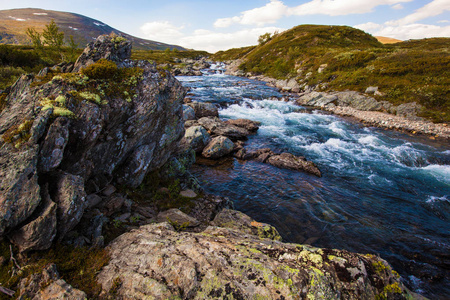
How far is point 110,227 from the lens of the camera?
7.30 metres

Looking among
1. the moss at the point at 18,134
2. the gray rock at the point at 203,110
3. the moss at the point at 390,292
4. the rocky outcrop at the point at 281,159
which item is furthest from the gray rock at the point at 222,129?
the moss at the point at 390,292

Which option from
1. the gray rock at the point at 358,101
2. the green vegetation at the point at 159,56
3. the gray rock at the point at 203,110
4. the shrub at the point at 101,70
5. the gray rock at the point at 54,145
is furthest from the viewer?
the green vegetation at the point at 159,56

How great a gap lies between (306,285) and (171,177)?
8911 mm

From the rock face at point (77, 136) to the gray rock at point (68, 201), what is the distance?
0.02 meters

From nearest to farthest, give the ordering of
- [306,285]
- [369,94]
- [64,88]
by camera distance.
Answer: [306,285] → [64,88] → [369,94]

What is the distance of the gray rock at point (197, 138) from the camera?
18.7m

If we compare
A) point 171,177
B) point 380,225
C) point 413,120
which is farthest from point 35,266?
point 413,120

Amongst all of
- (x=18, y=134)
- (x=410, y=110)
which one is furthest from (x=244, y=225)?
(x=410, y=110)

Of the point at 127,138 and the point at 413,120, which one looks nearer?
the point at 127,138

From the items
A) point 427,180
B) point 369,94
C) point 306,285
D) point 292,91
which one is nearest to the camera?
point 306,285

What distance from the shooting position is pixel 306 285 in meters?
4.44

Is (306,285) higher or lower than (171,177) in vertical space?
higher

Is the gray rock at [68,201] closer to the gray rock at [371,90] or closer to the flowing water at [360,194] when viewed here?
the flowing water at [360,194]

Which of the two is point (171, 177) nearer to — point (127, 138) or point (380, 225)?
point (127, 138)
